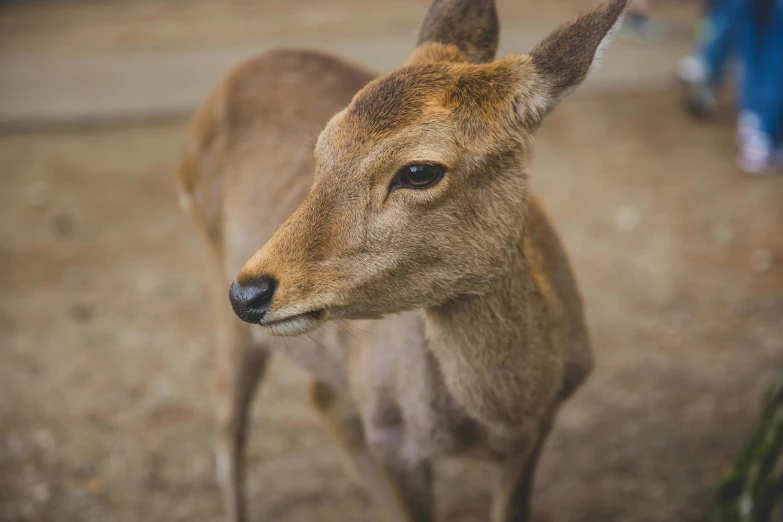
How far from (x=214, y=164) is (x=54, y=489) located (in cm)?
183

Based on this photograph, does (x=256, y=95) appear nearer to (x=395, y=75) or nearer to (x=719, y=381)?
(x=395, y=75)

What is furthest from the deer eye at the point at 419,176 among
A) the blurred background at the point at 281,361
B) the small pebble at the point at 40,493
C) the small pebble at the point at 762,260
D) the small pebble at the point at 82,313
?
the small pebble at the point at 762,260

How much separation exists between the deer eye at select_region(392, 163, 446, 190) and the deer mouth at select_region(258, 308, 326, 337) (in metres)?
0.41

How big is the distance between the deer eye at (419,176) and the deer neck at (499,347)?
34 centimetres

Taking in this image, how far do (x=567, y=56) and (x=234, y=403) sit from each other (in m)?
2.29

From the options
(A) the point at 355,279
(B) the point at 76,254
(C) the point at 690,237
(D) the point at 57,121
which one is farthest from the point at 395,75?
(D) the point at 57,121

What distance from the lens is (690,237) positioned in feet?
17.9

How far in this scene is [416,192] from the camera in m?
2.14

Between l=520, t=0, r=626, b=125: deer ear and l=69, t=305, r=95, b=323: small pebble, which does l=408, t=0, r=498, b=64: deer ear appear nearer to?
l=520, t=0, r=626, b=125: deer ear

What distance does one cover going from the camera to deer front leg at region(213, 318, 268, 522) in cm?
356

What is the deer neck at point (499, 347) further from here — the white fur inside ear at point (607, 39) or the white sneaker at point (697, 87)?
the white sneaker at point (697, 87)

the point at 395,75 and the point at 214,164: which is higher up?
the point at 395,75

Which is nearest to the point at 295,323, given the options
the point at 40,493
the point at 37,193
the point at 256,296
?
the point at 256,296

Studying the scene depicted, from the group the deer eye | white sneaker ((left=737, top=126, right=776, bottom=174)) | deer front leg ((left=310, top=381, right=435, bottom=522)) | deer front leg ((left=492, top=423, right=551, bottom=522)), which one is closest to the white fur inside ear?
the deer eye
